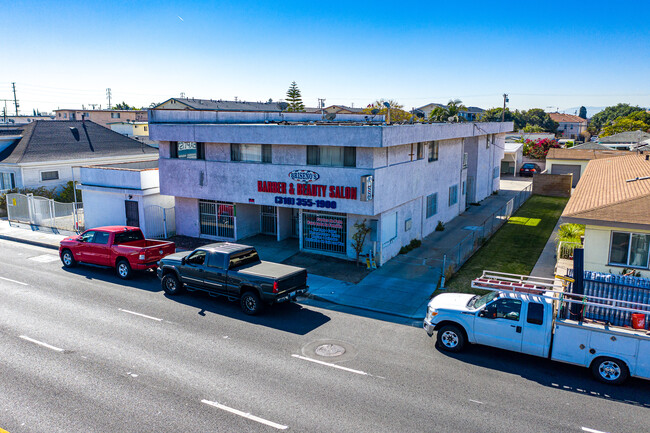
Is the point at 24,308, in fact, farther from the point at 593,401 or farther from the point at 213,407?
the point at 593,401

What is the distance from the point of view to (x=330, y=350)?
1310cm

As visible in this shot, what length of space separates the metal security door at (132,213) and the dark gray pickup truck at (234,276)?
9755 mm

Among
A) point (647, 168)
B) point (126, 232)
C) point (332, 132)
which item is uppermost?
point (332, 132)

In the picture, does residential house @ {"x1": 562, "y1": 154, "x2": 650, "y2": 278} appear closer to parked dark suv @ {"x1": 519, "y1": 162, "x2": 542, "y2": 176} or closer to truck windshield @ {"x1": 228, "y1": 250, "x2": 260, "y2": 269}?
truck windshield @ {"x1": 228, "y1": 250, "x2": 260, "y2": 269}

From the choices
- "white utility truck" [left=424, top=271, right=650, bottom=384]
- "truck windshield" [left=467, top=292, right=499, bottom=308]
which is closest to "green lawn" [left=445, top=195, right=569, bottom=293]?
"truck windshield" [left=467, top=292, right=499, bottom=308]

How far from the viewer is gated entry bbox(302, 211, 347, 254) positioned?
22172mm

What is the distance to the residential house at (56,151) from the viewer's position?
3656 cm

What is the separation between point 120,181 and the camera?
88.0 feet

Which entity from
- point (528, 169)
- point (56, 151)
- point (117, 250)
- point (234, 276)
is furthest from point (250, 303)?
point (528, 169)

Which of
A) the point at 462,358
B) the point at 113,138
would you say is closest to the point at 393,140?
the point at 462,358

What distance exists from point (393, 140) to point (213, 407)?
13.8 metres

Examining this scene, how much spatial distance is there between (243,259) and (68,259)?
9.55 m

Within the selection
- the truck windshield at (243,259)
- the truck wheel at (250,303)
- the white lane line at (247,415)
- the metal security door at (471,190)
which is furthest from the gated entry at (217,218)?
the metal security door at (471,190)

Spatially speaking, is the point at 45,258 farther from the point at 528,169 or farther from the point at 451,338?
the point at 528,169
